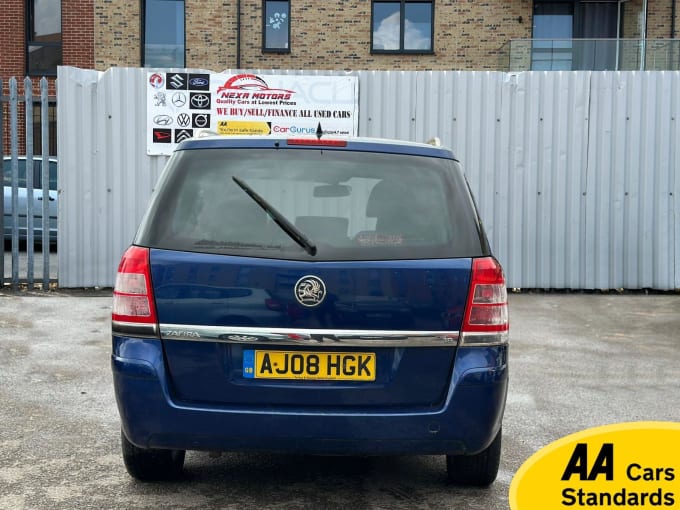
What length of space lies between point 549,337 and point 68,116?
640 cm

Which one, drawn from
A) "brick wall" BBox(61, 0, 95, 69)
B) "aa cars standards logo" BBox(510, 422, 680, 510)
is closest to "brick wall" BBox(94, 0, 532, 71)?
"brick wall" BBox(61, 0, 95, 69)

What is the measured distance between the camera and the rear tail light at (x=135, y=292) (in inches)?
154

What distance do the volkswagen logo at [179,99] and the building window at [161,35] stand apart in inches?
505

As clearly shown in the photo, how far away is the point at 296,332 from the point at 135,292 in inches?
27.7

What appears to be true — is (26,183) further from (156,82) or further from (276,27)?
(276,27)

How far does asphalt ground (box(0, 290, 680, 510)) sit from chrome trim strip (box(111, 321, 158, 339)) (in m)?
0.80

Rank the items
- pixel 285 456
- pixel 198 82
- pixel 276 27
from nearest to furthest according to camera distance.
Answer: pixel 285 456 < pixel 198 82 < pixel 276 27

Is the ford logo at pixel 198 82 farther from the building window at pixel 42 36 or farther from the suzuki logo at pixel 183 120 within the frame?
the building window at pixel 42 36

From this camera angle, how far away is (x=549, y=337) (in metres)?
9.27

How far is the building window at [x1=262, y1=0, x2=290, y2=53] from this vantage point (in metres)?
23.8

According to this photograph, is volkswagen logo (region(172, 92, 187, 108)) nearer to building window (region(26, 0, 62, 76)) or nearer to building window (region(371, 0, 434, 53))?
building window (region(371, 0, 434, 53))

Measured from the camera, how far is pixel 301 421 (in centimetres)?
383

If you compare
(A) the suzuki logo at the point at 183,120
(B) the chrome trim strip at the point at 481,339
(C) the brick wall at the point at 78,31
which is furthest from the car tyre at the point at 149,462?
(C) the brick wall at the point at 78,31

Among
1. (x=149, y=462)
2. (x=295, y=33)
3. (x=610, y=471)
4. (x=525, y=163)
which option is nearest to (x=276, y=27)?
(x=295, y=33)
